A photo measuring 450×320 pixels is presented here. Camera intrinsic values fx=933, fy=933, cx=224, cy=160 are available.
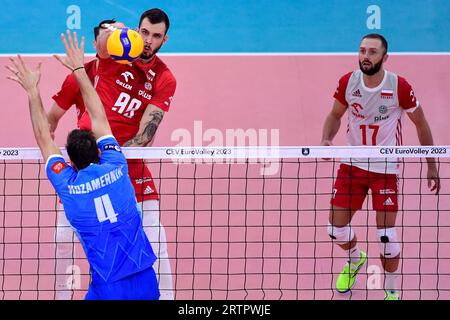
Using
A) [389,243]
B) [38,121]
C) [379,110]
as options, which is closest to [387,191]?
[389,243]

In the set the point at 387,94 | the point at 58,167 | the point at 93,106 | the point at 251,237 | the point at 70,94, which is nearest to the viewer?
the point at 58,167

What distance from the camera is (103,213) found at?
617 centimetres

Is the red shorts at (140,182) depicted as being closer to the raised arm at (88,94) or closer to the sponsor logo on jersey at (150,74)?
the sponsor logo on jersey at (150,74)

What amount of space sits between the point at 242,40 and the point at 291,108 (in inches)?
61.0

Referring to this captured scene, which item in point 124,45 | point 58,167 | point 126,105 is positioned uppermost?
point 124,45

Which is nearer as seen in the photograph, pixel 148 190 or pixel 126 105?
pixel 148 190

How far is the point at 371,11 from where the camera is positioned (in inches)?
510

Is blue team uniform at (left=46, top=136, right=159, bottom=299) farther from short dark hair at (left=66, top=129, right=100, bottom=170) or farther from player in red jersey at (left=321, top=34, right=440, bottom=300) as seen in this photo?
player in red jersey at (left=321, top=34, right=440, bottom=300)

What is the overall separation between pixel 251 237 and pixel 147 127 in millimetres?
2293

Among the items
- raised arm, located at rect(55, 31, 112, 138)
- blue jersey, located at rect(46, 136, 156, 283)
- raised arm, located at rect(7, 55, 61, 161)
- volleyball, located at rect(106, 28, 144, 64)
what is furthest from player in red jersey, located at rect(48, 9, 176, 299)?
blue jersey, located at rect(46, 136, 156, 283)

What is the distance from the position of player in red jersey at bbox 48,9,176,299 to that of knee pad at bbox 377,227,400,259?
6.44 feet

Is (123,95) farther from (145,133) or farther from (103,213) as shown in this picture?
(103,213)

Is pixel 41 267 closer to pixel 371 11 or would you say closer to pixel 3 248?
pixel 3 248
